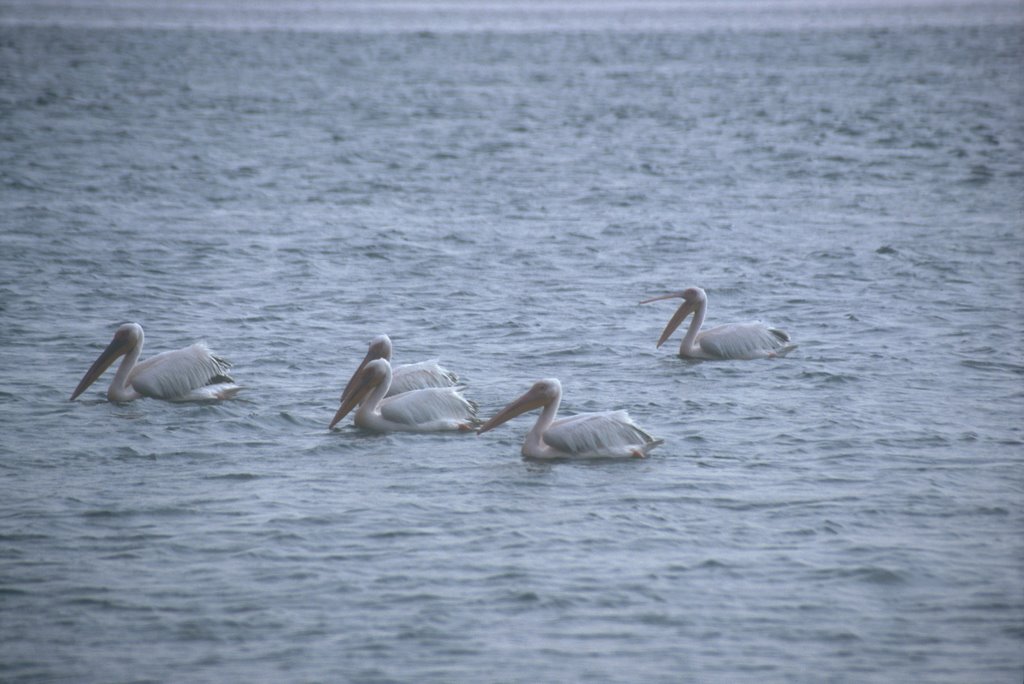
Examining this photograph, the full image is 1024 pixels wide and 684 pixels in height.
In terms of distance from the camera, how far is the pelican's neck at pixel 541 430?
8.06 meters

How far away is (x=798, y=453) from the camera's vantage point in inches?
319

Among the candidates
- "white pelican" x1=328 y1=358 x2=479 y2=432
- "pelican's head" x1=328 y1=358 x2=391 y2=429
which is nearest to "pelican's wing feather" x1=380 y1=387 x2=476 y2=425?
"white pelican" x1=328 y1=358 x2=479 y2=432

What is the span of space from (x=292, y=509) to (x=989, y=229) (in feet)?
33.9

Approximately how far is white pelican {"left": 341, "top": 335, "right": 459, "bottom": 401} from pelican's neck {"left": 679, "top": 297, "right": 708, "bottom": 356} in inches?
77.9

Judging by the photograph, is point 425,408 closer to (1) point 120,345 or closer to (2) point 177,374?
(2) point 177,374

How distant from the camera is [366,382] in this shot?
8672 millimetres

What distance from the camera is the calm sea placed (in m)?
5.88

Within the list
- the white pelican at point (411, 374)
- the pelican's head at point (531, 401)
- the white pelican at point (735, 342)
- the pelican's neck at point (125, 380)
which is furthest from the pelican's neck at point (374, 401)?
the white pelican at point (735, 342)

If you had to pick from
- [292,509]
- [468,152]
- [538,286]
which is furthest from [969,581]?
[468,152]

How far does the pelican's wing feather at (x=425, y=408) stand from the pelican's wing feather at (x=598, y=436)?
0.76 meters

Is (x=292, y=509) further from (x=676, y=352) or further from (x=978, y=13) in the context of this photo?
(x=978, y=13)

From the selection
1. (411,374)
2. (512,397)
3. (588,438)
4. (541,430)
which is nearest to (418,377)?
(411,374)

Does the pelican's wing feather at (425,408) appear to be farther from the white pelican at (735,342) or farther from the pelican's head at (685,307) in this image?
the pelican's head at (685,307)

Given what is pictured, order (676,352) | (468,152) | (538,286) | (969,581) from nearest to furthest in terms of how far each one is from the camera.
Answer: (969,581)
(676,352)
(538,286)
(468,152)
